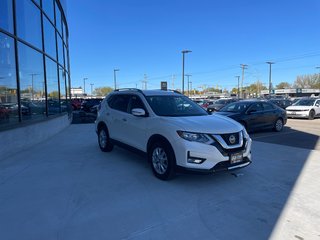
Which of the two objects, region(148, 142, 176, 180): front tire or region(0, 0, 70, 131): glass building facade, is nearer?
region(148, 142, 176, 180): front tire

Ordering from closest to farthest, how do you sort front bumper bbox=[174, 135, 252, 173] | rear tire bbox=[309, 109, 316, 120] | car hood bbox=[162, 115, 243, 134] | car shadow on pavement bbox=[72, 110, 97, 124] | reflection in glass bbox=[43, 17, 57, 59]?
front bumper bbox=[174, 135, 252, 173] < car hood bbox=[162, 115, 243, 134] < reflection in glass bbox=[43, 17, 57, 59] < car shadow on pavement bbox=[72, 110, 97, 124] < rear tire bbox=[309, 109, 316, 120]

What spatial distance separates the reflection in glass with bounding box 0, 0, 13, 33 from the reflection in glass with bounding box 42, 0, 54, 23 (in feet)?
12.6

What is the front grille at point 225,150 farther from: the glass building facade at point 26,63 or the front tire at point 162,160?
the glass building facade at point 26,63

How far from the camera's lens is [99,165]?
6445 mm

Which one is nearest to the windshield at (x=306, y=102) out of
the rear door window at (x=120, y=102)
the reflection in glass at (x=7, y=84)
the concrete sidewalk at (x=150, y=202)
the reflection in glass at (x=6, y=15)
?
the concrete sidewalk at (x=150, y=202)

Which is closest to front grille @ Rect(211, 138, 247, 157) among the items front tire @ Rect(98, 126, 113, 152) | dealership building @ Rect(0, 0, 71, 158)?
front tire @ Rect(98, 126, 113, 152)

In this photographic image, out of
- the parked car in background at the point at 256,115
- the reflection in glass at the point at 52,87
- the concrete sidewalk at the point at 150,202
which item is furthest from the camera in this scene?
the reflection in glass at the point at 52,87

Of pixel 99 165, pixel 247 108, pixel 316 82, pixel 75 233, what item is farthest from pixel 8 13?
pixel 316 82

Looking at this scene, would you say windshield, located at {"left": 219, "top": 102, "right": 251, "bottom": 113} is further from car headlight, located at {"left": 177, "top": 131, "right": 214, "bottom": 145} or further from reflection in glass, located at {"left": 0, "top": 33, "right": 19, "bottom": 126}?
reflection in glass, located at {"left": 0, "top": 33, "right": 19, "bottom": 126}

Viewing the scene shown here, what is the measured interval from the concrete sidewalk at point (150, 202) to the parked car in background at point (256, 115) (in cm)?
461

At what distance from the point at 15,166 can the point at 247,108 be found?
9226 mm

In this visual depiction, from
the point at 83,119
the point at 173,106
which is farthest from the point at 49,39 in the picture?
the point at 173,106

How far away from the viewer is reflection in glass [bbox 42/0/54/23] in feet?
37.5

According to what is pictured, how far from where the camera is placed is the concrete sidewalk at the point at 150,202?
339 centimetres
